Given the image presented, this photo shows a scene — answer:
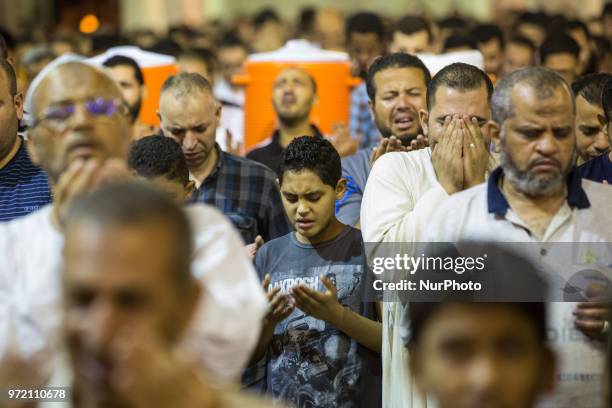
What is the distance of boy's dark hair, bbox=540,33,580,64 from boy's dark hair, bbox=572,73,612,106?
3.06m

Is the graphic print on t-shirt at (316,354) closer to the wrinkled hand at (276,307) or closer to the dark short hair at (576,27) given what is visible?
the wrinkled hand at (276,307)

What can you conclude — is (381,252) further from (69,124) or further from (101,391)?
(101,391)

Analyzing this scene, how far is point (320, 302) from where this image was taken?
5.21 m

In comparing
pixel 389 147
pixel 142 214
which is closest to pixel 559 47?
pixel 389 147

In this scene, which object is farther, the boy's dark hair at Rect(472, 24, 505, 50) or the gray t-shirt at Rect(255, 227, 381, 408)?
the boy's dark hair at Rect(472, 24, 505, 50)

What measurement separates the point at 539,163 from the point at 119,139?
1379 mm

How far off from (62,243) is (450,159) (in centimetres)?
200

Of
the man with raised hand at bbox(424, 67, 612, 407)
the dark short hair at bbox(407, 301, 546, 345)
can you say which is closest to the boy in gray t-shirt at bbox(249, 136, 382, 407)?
the man with raised hand at bbox(424, 67, 612, 407)

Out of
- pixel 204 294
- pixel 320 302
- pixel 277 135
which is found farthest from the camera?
pixel 277 135

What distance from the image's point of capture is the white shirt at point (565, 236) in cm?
413

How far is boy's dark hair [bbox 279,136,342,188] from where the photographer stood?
572cm

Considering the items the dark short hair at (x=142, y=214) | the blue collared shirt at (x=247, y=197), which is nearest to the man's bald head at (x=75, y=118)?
the dark short hair at (x=142, y=214)

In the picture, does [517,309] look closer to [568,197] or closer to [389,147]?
[568,197]

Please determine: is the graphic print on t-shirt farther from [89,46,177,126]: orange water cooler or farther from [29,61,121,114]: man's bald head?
[89,46,177,126]: orange water cooler
